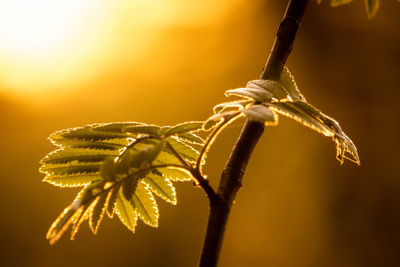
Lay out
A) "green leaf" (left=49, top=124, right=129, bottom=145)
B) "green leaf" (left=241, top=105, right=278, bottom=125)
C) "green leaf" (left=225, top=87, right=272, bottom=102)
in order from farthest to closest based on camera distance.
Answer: "green leaf" (left=49, top=124, right=129, bottom=145) → "green leaf" (left=225, top=87, right=272, bottom=102) → "green leaf" (left=241, top=105, right=278, bottom=125)

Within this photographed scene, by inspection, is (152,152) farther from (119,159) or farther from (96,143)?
(96,143)

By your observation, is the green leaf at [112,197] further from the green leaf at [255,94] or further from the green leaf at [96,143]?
the green leaf at [255,94]

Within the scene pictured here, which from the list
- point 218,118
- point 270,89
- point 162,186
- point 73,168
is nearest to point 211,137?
point 218,118

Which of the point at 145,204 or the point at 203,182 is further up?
the point at 203,182

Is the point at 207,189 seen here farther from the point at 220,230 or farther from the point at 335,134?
the point at 335,134
